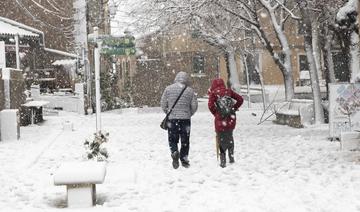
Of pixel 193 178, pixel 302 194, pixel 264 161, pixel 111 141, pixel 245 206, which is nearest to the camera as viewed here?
pixel 245 206

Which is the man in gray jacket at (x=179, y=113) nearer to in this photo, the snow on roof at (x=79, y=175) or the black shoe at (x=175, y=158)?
the black shoe at (x=175, y=158)

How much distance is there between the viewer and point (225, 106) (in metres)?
11.2

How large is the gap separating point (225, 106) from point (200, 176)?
1585mm

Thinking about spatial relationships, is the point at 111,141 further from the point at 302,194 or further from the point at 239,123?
the point at 302,194

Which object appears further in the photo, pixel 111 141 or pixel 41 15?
pixel 41 15

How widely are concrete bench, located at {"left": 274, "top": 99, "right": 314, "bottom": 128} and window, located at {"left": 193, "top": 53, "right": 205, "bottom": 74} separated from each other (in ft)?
90.8

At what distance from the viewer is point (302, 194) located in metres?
8.50

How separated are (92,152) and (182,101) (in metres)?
1.90

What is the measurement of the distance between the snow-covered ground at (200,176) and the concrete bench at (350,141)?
0.24 meters

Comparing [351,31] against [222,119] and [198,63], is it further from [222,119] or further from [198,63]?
[198,63]

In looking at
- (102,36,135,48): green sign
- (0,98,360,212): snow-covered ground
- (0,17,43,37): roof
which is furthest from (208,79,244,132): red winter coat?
(0,17,43,37): roof

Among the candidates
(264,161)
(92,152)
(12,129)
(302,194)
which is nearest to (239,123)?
(12,129)

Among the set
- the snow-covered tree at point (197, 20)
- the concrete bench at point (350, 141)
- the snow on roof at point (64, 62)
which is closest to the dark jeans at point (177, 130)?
the concrete bench at point (350, 141)

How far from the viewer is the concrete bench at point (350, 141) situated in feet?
41.5
